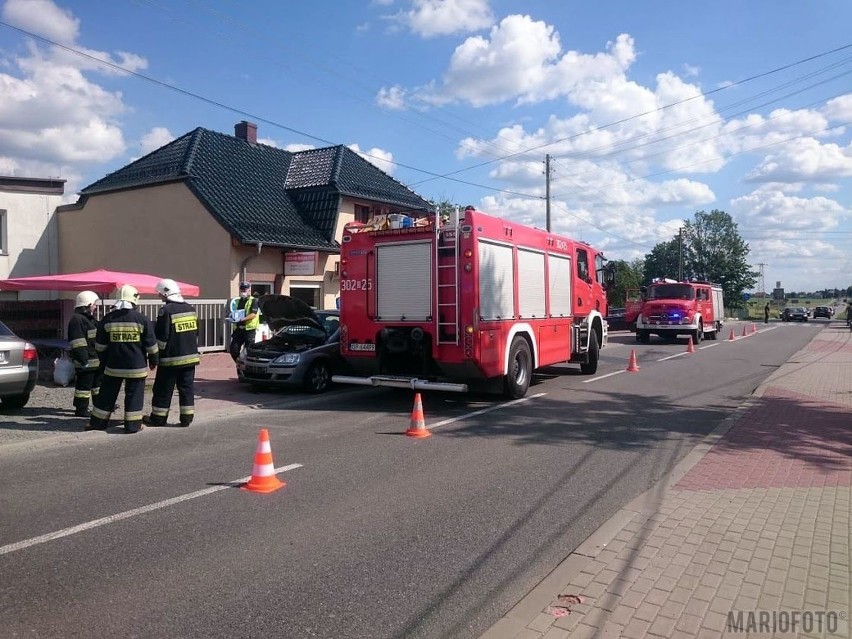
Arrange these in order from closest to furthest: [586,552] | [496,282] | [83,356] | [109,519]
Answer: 1. [586,552]
2. [109,519]
3. [83,356]
4. [496,282]

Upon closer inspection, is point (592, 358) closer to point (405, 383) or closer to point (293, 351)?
point (405, 383)

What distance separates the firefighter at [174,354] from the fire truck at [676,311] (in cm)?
2286

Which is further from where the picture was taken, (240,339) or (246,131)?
(246,131)

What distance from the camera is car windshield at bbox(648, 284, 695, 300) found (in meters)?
29.0

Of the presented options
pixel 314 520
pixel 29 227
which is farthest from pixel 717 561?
pixel 29 227

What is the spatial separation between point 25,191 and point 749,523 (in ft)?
76.8

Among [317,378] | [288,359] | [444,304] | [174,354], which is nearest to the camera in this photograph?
[174,354]

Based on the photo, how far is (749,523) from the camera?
16.3 feet

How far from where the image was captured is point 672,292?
96.2 ft

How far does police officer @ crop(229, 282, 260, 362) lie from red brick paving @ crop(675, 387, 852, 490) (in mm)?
8307

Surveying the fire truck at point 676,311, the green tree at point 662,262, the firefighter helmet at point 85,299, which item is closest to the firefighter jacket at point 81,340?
the firefighter helmet at point 85,299

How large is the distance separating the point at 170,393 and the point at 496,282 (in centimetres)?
503

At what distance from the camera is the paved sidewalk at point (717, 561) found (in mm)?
3500

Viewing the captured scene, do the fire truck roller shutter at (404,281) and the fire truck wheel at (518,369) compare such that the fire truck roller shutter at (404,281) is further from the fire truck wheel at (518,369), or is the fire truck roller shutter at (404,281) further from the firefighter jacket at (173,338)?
the firefighter jacket at (173,338)
